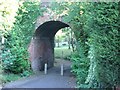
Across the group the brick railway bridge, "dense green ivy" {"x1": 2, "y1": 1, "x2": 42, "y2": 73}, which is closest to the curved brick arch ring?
the brick railway bridge

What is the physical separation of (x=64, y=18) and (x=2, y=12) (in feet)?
21.2

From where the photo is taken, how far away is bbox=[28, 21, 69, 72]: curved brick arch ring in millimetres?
17453

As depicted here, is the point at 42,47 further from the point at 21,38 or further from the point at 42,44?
the point at 21,38

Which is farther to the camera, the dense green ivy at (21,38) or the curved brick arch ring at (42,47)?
the curved brick arch ring at (42,47)

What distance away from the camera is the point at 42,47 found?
64.6ft

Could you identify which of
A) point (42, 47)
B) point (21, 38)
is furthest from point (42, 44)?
point (21, 38)

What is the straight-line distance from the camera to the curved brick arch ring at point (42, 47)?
17453 mm

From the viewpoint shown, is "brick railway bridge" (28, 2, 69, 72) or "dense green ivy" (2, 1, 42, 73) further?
"brick railway bridge" (28, 2, 69, 72)

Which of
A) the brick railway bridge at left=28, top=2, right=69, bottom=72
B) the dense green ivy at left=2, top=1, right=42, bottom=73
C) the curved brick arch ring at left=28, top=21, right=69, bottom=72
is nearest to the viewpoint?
the dense green ivy at left=2, top=1, right=42, bottom=73

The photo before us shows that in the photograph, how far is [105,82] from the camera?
7789 millimetres

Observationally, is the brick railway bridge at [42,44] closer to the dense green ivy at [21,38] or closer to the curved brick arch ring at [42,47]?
the curved brick arch ring at [42,47]

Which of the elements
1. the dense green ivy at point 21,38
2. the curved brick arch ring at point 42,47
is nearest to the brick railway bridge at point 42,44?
the curved brick arch ring at point 42,47

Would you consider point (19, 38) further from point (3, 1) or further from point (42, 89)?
point (3, 1)

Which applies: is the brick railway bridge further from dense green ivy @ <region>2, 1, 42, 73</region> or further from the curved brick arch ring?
dense green ivy @ <region>2, 1, 42, 73</region>
